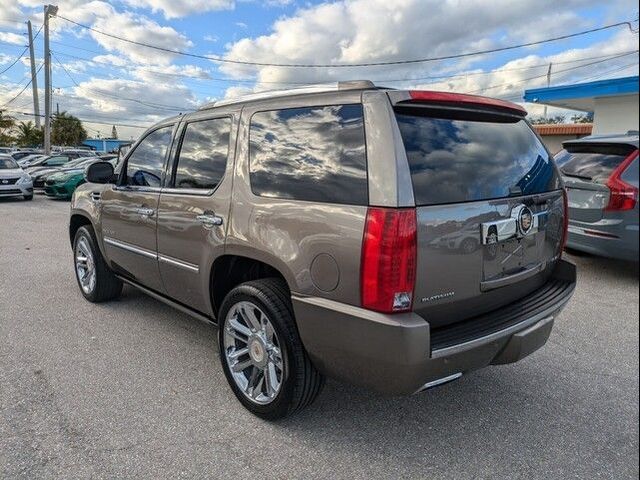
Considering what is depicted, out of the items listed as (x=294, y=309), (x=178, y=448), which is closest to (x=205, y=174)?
(x=294, y=309)

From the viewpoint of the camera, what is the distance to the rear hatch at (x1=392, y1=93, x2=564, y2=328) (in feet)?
7.34

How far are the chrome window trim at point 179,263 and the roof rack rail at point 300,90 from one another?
1.15 metres

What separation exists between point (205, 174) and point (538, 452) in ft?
8.68

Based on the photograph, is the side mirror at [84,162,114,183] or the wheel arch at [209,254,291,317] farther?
the side mirror at [84,162,114,183]

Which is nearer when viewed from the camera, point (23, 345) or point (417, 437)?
point (417, 437)

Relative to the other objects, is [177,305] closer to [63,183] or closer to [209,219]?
[209,219]

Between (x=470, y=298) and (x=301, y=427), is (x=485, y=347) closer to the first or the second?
(x=470, y=298)

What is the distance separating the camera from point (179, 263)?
3.45 metres

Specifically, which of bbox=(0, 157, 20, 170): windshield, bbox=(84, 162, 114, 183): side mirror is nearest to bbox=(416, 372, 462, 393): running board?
bbox=(84, 162, 114, 183): side mirror

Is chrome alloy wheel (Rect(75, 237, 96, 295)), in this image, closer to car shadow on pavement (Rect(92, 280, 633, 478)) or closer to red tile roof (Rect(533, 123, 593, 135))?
car shadow on pavement (Rect(92, 280, 633, 478))

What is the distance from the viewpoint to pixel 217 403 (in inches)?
120

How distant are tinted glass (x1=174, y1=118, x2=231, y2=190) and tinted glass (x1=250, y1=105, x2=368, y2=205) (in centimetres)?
33

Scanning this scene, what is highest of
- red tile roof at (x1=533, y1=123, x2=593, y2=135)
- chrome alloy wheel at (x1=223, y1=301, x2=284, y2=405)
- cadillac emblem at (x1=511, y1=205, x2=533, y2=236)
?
red tile roof at (x1=533, y1=123, x2=593, y2=135)

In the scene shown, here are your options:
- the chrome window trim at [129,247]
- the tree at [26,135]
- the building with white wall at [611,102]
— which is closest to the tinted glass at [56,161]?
the chrome window trim at [129,247]
